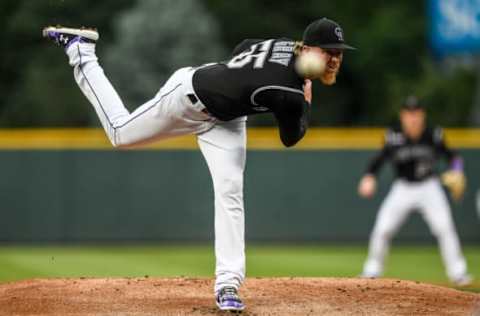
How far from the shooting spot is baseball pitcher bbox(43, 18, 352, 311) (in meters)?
7.29

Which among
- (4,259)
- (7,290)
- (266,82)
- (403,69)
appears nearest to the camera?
(266,82)

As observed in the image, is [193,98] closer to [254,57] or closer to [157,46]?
[254,57]

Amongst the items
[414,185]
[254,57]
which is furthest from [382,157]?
[254,57]

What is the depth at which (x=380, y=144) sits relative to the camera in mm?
16078

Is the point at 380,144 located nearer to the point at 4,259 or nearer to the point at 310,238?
the point at 310,238

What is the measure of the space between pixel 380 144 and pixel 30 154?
4.39 m

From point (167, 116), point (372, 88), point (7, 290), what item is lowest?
point (7, 290)

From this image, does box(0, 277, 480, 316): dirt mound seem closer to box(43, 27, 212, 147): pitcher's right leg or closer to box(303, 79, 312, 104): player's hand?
box(43, 27, 212, 147): pitcher's right leg

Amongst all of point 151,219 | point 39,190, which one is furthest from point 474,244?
point 39,190

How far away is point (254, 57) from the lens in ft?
24.4

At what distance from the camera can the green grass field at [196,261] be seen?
12.7 metres

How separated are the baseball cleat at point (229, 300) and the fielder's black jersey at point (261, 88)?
3.04 ft

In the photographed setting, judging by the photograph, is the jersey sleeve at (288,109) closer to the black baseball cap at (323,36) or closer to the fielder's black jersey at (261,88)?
the fielder's black jersey at (261,88)

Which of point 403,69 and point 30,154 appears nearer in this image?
point 30,154
